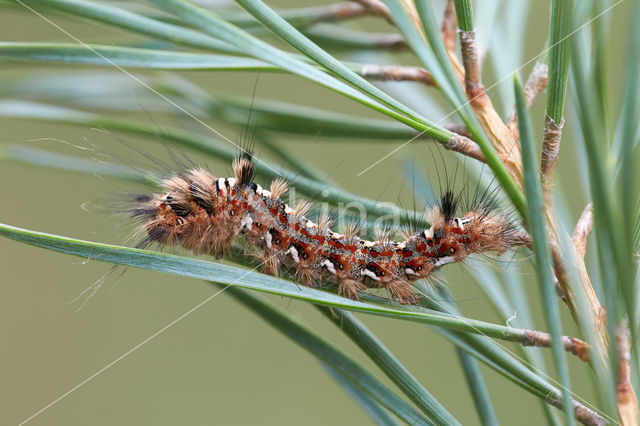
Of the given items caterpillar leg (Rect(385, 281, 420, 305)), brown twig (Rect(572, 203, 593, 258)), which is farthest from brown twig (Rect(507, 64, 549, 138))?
caterpillar leg (Rect(385, 281, 420, 305))

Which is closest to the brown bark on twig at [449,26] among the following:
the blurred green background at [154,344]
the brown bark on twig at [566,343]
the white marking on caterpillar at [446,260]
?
the white marking on caterpillar at [446,260]

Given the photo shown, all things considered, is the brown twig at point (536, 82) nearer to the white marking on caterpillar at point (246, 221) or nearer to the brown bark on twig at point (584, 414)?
the brown bark on twig at point (584, 414)

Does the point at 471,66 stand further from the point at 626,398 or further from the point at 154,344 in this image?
the point at 154,344

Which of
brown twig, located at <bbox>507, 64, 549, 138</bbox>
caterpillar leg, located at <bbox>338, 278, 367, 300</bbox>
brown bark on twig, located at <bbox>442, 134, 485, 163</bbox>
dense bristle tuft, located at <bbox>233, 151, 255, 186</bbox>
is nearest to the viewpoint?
brown bark on twig, located at <bbox>442, 134, 485, 163</bbox>

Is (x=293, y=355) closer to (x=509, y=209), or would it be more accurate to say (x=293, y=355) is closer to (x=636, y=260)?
(x=509, y=209)

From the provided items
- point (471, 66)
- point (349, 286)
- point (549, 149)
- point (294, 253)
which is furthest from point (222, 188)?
point (549, 149)

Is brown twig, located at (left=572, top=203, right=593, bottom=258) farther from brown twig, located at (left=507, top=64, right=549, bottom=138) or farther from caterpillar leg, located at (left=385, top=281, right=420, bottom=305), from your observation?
caterpillar leg, located at (left=385, top=281, right=420, bottom=305)
